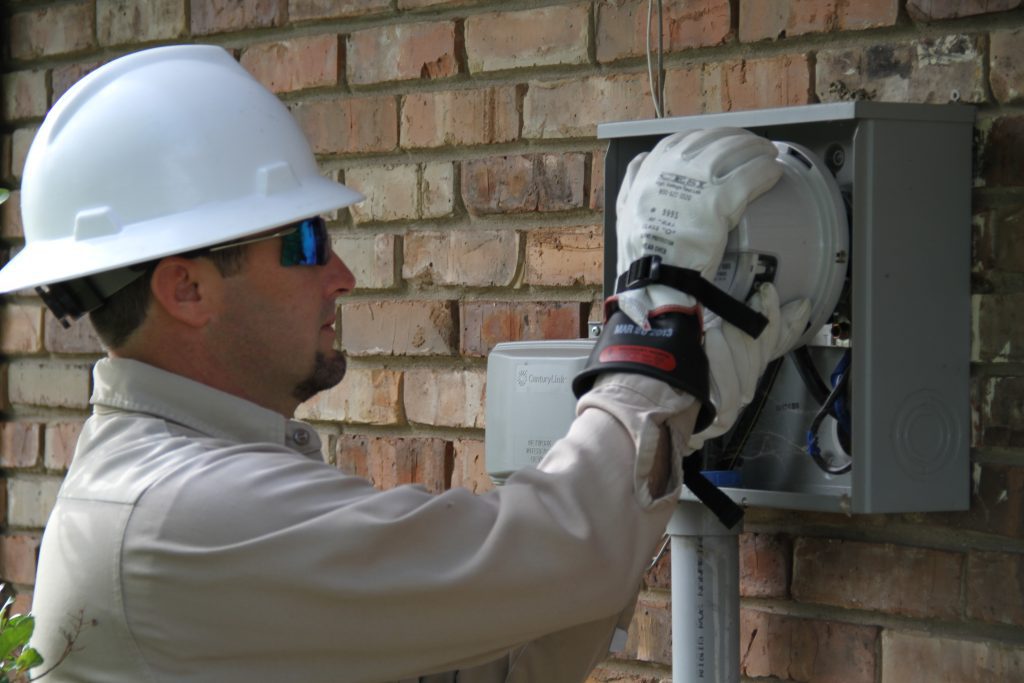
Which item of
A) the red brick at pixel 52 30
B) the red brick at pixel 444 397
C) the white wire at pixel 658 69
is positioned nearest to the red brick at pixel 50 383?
the red brick at pixel 52 30

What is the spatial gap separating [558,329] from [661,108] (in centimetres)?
35

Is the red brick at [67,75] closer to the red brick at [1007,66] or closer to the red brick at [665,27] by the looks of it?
the red brick at [665,27]

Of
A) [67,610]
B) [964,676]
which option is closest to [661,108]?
[964,676]

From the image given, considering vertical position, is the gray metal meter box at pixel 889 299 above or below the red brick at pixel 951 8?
below

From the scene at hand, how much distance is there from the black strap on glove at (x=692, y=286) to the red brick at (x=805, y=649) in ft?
1.71

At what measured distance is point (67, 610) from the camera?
1.40 meters

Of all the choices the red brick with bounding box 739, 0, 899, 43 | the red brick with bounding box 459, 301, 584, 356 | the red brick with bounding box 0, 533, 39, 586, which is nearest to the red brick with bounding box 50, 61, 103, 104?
the red brick with bounding box 0, 533, 39, 586

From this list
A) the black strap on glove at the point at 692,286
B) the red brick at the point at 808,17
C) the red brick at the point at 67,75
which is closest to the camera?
the black strap on glove at the point at 692,286

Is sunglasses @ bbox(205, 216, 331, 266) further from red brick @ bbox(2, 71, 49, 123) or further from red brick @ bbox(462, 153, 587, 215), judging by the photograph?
red brick @ bbox(2, 71, 49, 123)

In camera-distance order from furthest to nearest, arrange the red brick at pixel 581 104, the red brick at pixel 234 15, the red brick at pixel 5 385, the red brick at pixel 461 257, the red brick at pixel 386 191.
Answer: the red brick at pixel 5 385 < the red brick at pixel 234 15 < the red brick at pixel 386 191 < the red brick at pixel 461 257 < the red brick at pixel 581 104

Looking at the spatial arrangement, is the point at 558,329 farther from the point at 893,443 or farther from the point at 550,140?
the point at 893,443

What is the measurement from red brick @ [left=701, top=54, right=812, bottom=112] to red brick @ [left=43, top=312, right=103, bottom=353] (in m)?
1.22

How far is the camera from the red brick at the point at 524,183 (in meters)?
2.04

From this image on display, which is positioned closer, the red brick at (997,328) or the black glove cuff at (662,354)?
the black glove cuff at (662,354)
